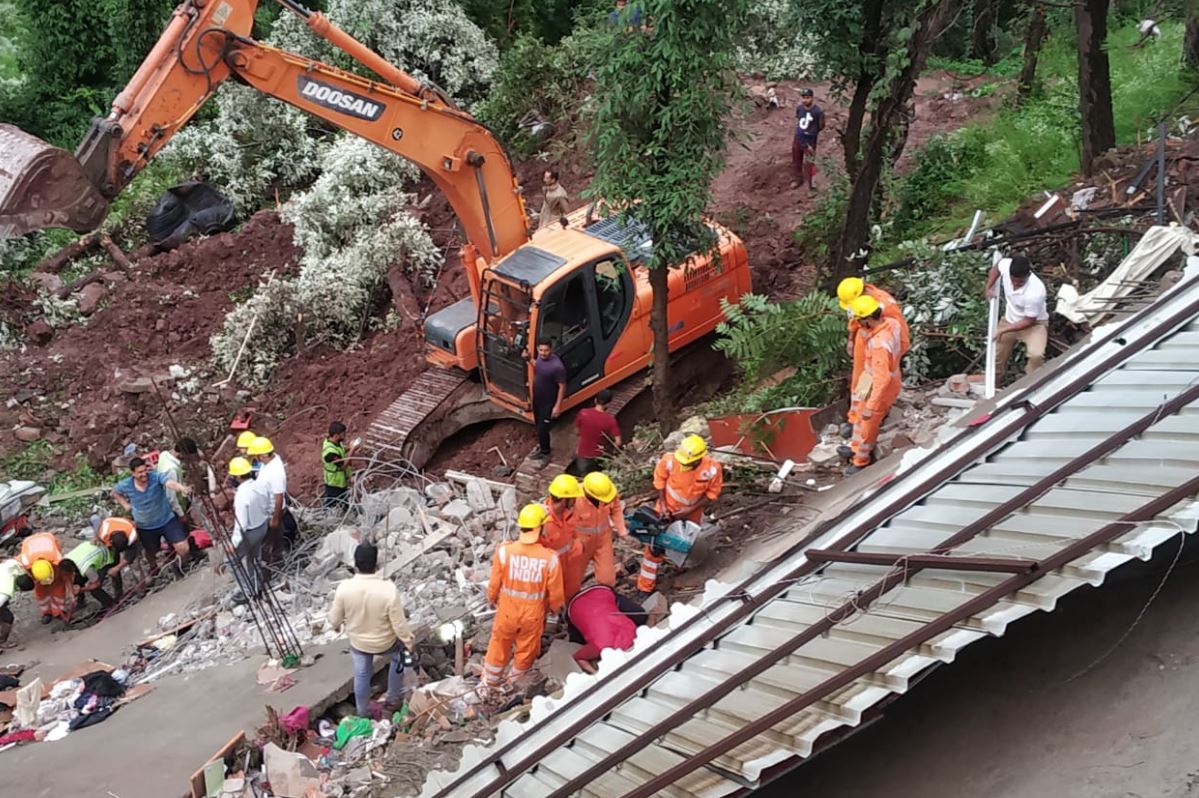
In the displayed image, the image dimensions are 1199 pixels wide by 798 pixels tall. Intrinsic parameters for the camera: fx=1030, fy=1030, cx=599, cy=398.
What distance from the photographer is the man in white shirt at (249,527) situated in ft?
27.5

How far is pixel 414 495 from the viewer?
32.5 ft

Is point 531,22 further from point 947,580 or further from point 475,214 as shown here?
point 947,580

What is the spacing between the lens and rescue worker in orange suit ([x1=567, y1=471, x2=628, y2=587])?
7.10m

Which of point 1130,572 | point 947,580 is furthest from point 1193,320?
point 947,580

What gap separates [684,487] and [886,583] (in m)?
2.90

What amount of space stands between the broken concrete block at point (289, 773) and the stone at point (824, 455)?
4.29m

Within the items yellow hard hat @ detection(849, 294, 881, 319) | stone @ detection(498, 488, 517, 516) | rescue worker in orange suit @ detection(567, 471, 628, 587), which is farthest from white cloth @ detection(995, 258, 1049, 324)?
stone @ detection(498, 488, 517, 516)

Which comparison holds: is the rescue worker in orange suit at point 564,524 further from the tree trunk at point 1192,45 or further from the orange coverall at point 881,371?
the tree trunk at point 1192,45

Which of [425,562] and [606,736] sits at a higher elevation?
[606,736]

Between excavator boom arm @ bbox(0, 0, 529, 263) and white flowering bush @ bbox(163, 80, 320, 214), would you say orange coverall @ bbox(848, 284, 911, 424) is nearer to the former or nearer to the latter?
excavator boom arm @ bbox(0, 0, 529, 263)

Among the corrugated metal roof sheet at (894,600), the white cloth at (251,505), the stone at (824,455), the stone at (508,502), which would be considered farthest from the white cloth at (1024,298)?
the white cloth at (251,505)

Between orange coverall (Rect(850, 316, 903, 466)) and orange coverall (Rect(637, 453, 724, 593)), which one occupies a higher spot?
orange coverall (Rect(850, 316, 903, 466))

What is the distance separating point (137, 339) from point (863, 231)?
9590mm

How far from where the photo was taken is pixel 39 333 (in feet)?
46.5
